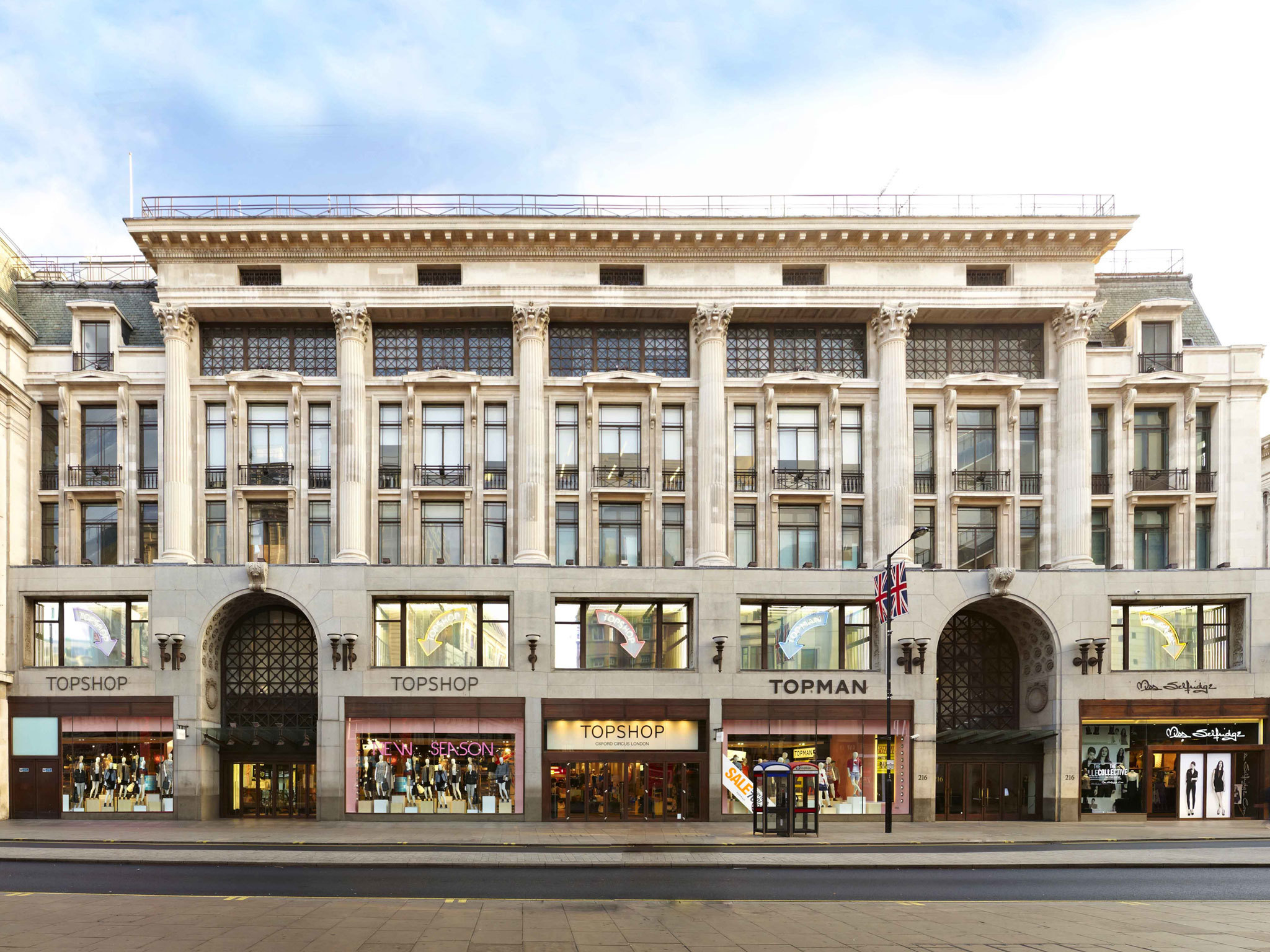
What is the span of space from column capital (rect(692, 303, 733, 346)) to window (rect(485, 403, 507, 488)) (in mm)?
8917

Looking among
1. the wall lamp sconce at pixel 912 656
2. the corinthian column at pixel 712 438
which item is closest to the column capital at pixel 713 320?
the corinthian column at pixel 712 438

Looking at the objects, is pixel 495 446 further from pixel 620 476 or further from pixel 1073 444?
pixel 1073 444

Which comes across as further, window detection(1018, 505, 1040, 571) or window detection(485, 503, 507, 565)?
window detection(1018, 505, 1040, 571)

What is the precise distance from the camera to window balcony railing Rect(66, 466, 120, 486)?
3569cm

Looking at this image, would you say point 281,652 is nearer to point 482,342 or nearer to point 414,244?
point 482,342

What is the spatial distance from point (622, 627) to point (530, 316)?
43.8 feet

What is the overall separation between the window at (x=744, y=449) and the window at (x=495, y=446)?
31.7 ft

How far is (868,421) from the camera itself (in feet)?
121

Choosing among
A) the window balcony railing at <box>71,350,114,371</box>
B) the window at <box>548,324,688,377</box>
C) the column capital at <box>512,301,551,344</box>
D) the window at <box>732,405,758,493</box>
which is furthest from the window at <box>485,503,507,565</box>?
the window balcony railing at <box>71,350,114,371</box>

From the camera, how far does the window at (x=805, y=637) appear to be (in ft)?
114

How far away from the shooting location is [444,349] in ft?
123

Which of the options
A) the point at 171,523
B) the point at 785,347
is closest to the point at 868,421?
the point at 785,347

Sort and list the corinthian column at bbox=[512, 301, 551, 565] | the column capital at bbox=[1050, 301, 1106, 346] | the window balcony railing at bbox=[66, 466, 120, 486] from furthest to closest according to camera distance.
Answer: the column capital at bbox=[1050, 301, 1106, 346], the window balcony railing at bbox=[66, 466, 120, 486], the corinthian column at bbox=[512, 301, 551, 565]

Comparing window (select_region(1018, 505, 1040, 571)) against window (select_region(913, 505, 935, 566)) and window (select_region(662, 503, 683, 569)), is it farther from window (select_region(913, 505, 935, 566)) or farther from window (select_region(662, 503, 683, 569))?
window (select_region(662, 503, 683, 569))
